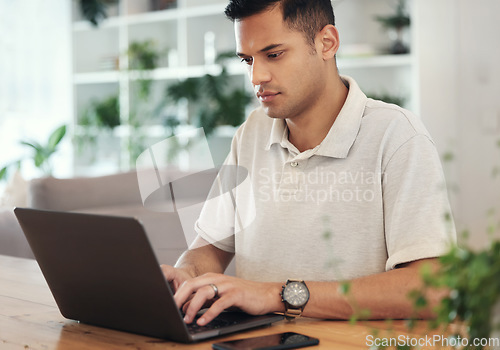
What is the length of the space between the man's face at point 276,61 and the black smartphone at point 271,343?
694mm

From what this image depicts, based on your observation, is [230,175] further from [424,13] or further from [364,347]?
[424,13]

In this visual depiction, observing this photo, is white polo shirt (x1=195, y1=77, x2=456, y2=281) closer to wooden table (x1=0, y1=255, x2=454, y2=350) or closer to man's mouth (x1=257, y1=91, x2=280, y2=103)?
man's mouth (x1=257, y1=91, x2=280, y2=103)

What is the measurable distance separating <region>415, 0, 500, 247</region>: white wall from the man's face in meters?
2.54

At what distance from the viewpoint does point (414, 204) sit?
1.27 meters

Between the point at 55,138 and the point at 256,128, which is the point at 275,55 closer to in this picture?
the point at 256,128

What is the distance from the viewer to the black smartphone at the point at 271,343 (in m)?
0.88

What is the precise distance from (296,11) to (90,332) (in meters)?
0.87

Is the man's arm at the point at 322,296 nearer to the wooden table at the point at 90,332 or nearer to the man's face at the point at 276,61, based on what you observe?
the wooden table at the point at 90,332

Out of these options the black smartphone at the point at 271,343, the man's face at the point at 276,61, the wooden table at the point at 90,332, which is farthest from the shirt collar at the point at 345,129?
the black smartphone at the point at 271,343

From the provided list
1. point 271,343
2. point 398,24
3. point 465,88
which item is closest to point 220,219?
point 271,343

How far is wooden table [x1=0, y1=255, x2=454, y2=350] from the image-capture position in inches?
37.2

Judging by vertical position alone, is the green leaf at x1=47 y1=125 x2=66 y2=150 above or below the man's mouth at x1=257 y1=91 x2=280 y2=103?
below

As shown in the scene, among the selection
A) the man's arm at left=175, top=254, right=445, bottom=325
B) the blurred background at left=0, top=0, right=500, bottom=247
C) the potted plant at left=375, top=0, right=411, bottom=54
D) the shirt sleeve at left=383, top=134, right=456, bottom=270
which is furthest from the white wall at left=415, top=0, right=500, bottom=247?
the man's arm at left=175, top=254, right=445, bottom=325

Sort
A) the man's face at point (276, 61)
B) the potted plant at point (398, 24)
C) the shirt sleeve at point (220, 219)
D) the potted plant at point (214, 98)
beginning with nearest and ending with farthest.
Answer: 1. the man's face at point (276, 61)
2. the shirt sleeve at point (220, 219)
3. the potted plant at point (398, 24)
4. the potted plant at point (214, 98)
